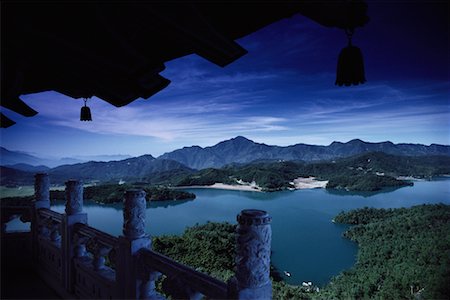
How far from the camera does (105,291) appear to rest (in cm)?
366

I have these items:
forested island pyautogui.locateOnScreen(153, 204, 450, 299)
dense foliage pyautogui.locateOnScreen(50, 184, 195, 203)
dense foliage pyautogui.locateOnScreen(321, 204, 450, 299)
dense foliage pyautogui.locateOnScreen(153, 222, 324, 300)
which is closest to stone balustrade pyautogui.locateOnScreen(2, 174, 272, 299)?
forested island pyautogui.locateOnScreen(153, 204, 450, 299)

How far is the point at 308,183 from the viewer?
291 feet

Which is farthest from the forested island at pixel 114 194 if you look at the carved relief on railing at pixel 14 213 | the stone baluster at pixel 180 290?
the stone baluster at pixel 180 290

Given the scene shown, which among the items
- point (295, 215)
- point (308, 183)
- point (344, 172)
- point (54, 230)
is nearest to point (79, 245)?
point (54, 230)

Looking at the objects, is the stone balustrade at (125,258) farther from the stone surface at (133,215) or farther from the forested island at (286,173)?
the forested island at (286,173)

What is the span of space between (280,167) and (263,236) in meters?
101

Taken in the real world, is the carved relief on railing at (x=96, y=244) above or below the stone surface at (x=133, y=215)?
Answer: below

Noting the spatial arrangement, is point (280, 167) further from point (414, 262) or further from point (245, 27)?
point (245, 27)

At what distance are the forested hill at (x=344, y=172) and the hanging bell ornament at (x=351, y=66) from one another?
249ft

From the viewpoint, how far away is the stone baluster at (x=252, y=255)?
208 cm

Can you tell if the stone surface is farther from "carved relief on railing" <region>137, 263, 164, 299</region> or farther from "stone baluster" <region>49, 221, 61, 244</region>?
"stone baluster" <region>49, 221, 61, 244</region>

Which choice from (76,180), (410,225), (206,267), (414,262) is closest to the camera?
(76,180)

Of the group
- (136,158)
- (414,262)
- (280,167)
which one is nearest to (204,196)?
(280,167)

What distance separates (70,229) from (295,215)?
48.8 meters
